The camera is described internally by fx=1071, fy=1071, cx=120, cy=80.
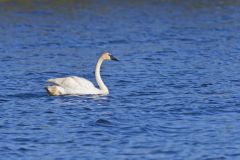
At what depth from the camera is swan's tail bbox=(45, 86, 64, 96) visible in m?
19.1

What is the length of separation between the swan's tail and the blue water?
0.18 meters

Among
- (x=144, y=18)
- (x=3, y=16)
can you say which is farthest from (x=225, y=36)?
(x=3, y=16)

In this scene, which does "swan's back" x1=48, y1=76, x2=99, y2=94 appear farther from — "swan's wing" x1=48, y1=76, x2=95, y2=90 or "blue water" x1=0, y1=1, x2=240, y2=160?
"blue water" x1=0, y1=1, x2=240, y2=160

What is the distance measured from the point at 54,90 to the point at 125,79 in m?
2.29

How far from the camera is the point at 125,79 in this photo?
21094mm

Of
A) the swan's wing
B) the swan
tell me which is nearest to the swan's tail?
the swan

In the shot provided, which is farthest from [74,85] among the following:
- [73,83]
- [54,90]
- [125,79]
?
[125,79]

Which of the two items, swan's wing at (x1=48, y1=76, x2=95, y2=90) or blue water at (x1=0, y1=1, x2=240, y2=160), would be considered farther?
swan's wing at (x1=48, y1=76, x2=95, y2=90)

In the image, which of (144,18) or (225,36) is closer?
(225,36)

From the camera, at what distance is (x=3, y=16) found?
3172 centimetres

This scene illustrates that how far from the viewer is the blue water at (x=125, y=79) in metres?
14.7

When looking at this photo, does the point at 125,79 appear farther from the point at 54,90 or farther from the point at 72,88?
the point at 54,90

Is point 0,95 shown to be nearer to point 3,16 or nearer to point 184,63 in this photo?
point 184,63

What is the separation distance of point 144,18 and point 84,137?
16.8 meters
